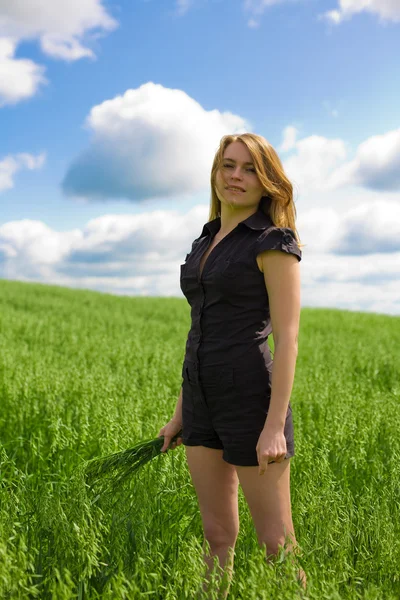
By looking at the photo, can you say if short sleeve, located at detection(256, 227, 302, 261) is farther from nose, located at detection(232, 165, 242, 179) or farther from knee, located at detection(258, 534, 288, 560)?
knee, located at detection(258, 534, 288, 560)

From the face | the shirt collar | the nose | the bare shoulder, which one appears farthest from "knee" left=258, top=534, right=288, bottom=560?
the nose

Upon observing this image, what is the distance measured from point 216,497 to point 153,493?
31.1 inches

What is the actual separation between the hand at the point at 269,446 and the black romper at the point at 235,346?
0.10 meters

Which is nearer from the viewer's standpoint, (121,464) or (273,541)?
(273,541)

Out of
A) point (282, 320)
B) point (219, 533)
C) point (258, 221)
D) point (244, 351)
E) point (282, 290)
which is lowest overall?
point (219, 533)

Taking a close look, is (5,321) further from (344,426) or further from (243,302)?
(243,302)

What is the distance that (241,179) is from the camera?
312 cm

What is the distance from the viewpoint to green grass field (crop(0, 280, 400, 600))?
2805mm

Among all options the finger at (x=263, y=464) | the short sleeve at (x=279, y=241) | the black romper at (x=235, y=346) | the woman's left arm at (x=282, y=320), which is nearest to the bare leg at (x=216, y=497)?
the black romper at (x=235, y=346)

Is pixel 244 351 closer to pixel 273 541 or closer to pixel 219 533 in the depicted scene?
pixel 273 541

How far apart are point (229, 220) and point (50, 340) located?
980 centimetres

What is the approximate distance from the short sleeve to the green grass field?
1338mm

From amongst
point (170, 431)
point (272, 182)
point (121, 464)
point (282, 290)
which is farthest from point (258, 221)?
point (121, 464)

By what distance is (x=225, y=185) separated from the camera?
322 cm
